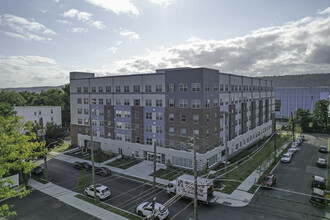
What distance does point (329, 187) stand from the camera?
30.2 metres

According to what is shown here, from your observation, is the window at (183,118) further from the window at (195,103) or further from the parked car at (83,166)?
the parked car at (83,166)

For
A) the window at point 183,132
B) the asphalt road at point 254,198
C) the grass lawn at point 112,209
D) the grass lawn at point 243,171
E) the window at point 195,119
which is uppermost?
the window at point 195,119

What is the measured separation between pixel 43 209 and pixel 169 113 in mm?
24793

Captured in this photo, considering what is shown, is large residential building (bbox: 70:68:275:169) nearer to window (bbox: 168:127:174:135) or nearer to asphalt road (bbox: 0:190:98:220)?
window (bbox: 168:127:174:135)

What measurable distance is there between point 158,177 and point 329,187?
24.7m

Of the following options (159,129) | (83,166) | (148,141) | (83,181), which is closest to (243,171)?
(159,129)

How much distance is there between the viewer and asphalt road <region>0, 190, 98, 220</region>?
84.5 ft

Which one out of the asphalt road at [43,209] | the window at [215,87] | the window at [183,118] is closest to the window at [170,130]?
the window at [183,118]

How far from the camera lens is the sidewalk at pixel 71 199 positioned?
2567 centimetres

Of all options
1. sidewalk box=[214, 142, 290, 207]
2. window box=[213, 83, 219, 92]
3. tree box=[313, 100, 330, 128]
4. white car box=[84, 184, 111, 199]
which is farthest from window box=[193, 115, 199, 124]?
tree box=[313, 100, 330, 128]

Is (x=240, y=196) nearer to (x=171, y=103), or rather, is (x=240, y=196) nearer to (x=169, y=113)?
(x=169, y=113)

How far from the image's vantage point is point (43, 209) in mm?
27719

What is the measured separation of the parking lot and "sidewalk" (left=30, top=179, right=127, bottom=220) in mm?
17760

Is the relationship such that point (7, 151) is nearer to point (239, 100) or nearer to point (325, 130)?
point (239, 100)
